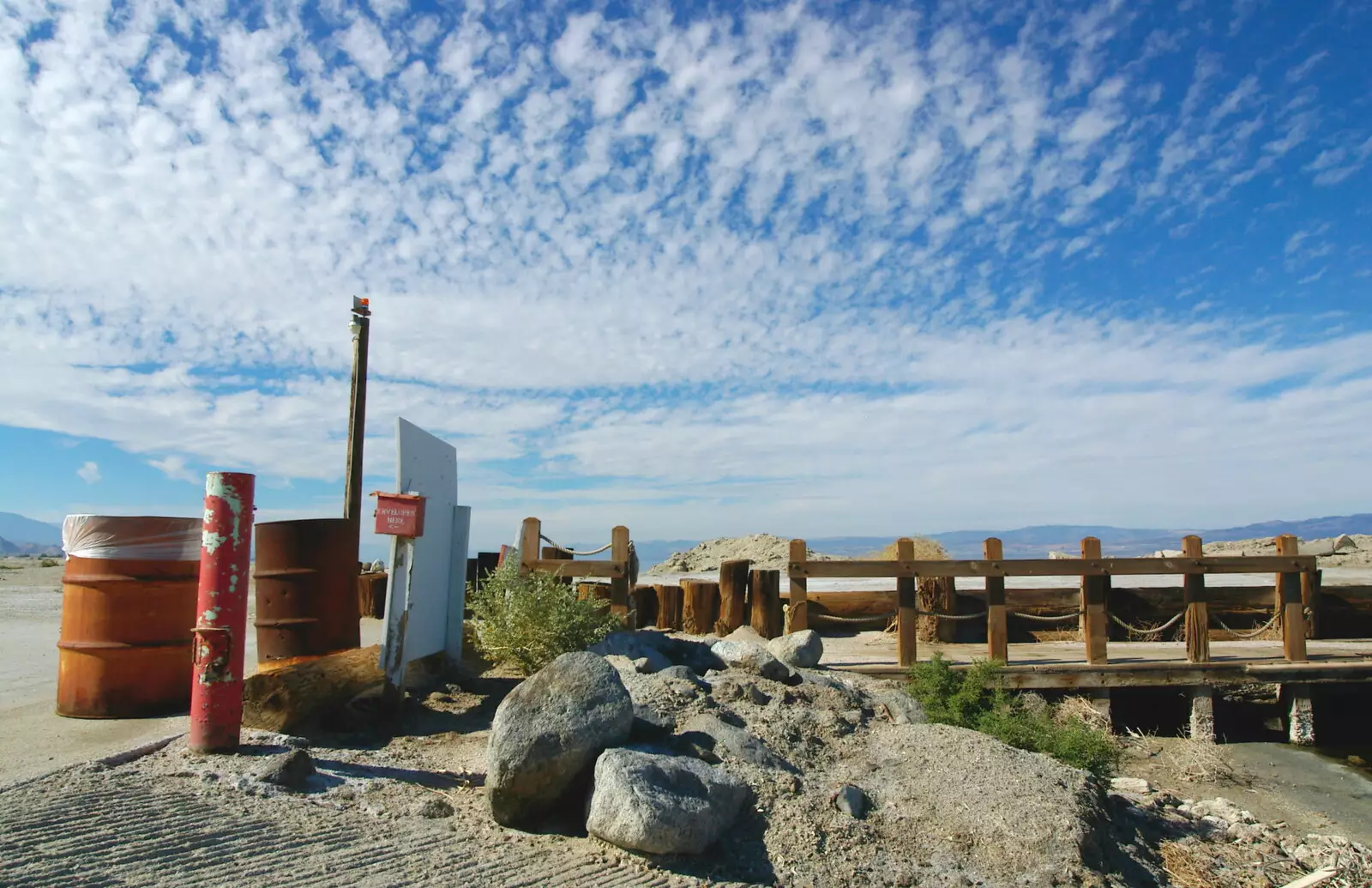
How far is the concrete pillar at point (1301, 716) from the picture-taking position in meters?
10.6

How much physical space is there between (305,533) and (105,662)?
1655 mm

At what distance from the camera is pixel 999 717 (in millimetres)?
7691

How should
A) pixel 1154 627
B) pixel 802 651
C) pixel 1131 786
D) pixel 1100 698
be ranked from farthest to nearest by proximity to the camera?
pixel 1154 627
pixel 1100 698
pixel 802 651
pixel 1131 786

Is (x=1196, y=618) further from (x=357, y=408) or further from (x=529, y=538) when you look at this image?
(x=357, y=408)

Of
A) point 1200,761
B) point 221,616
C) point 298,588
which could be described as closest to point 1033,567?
point 1200,761

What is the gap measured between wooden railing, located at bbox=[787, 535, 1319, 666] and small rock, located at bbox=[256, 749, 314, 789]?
5562mm

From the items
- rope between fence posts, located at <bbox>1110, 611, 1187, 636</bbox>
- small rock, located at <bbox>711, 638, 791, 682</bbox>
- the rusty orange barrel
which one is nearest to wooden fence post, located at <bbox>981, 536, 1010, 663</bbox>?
rope between fence posts, located at <bbox>1110, 611, 1187, 636</bbox>

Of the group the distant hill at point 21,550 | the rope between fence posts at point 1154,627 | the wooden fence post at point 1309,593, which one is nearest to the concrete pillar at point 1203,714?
the rope between fence posts at point 1154,627

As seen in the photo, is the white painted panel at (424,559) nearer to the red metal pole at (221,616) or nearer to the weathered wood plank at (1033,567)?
the red metal pole at (221,616)

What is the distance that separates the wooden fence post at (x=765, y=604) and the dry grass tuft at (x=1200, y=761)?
14.7 ft

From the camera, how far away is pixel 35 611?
15742 mm

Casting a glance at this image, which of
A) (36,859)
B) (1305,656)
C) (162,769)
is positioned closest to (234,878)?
(36,859)

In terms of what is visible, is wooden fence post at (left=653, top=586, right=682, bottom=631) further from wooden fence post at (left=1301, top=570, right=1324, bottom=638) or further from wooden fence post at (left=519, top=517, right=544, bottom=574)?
wooden fence post at (left=1301, top=570, right=1324, bottom=638)

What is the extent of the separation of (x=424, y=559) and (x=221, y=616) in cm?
227
